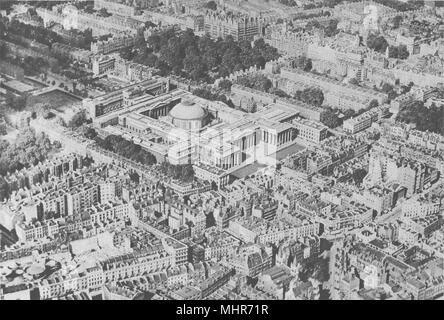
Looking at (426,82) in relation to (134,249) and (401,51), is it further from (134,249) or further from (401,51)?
(134,249)

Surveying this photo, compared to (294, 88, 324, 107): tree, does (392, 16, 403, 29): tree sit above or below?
above

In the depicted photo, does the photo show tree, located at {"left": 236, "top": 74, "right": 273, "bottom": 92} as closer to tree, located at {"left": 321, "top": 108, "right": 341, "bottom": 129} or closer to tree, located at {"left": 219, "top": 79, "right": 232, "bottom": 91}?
tree, located at {"left": 219, "top": 79, "right": 232, "bottom": 91}

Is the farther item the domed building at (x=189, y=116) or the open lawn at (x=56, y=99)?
the open lawn at (x=56, y=99)

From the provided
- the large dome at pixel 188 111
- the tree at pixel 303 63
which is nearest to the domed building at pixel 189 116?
the large dome at pixel 188 111

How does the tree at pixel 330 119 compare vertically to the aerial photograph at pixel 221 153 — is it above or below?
below

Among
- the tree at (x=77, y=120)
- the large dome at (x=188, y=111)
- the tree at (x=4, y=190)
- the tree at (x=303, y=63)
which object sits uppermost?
the large dome at (x=188, y=111)

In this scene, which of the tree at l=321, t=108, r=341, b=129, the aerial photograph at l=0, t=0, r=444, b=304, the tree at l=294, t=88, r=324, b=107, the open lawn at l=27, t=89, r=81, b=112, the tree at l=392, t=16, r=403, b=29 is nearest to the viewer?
the aerial photograph at l=0, t=0, r=444, b=304

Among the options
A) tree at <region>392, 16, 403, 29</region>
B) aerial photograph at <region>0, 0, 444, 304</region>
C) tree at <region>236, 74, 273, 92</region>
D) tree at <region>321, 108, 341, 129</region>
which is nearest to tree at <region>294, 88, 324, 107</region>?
aerial photograph at <region>0, 0, 444, 304</region>

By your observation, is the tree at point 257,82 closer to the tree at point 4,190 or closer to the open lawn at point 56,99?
the open lawn at point 56,99
